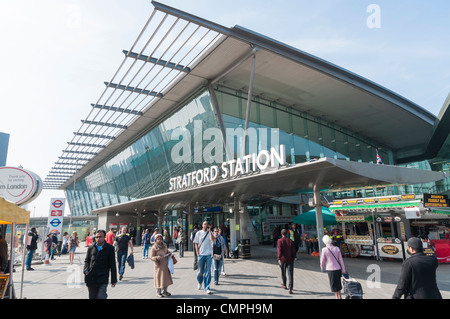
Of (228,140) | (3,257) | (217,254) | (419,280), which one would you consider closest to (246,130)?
(228,140)

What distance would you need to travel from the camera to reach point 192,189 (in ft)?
54.2

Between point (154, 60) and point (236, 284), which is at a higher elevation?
point (154, 60)

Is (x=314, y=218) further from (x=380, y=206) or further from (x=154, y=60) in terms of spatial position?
(x=154, y=60)

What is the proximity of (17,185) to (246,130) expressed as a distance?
40.3 feet

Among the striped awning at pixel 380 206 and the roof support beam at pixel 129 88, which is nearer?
the striped awning at pixel 380 206

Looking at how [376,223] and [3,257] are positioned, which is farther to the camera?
[376,223]

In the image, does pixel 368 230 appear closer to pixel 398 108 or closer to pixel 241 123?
pixel 241 123

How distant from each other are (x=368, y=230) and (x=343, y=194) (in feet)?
37.1

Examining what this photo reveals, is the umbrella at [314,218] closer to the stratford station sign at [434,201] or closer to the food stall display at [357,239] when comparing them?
the food stall display at [357,239]

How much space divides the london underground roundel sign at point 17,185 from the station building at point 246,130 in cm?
768

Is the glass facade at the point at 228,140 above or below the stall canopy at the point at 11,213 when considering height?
above

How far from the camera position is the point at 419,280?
4.03m

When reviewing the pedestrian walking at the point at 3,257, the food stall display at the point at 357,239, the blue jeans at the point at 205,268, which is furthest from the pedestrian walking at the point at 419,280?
the food stall display at the point at 357,239

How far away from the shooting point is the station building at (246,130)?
13711 millimetres
